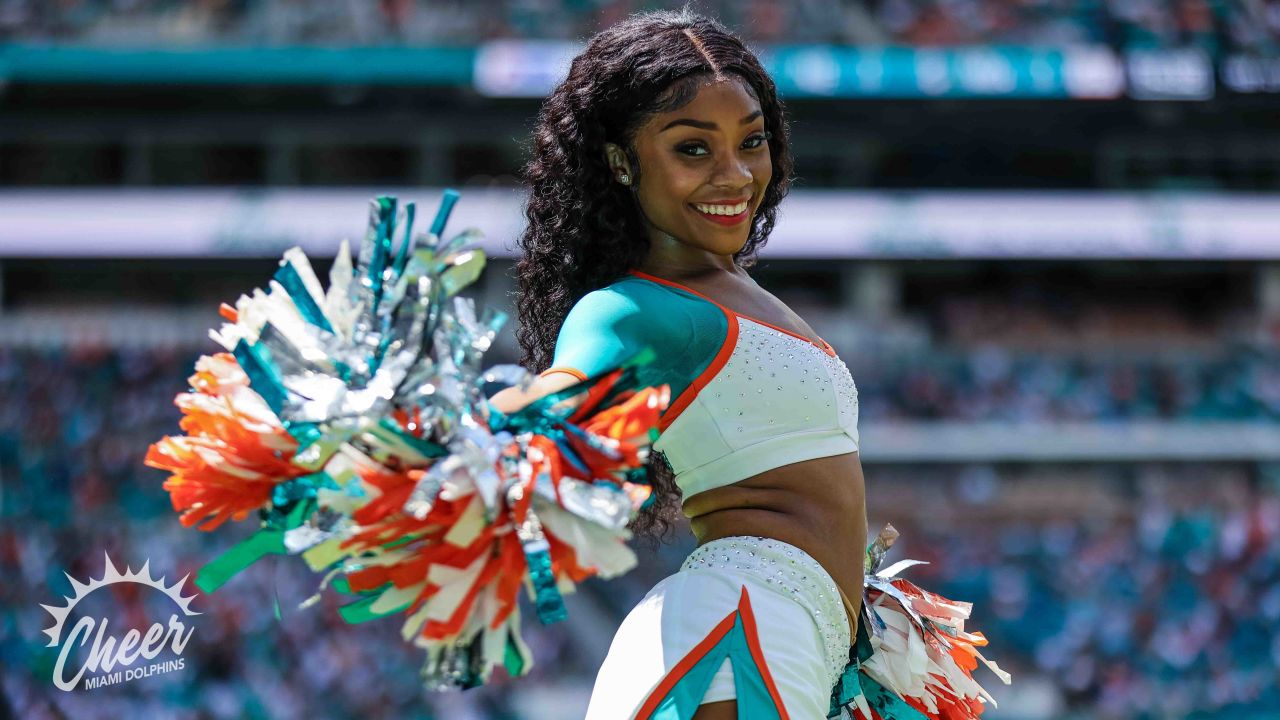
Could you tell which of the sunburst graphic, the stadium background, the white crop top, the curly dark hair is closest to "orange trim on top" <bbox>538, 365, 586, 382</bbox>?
the white crop top

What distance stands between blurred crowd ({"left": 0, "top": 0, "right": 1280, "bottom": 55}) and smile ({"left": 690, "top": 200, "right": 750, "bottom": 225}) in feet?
48.7

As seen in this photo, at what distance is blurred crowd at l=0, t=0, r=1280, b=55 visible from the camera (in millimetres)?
16844

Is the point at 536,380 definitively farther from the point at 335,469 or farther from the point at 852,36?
the point at 852,36

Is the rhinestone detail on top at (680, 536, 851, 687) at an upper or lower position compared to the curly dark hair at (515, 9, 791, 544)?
lower

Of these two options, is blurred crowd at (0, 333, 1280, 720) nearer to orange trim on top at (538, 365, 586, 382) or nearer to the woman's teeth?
the woman's teeth

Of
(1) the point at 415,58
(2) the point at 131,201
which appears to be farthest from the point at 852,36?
(2) the point at 131,201

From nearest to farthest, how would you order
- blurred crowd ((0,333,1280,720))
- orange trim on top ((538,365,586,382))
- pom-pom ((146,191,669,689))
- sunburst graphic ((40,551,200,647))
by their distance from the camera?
pom-pom ((146,191,669,689)) → orange trim on top ((538,365,586,382)) → sunburst graphic ((40,551,200,647)) → blurred crowd ((0,333,1280,720))

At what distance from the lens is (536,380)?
72.7 inches

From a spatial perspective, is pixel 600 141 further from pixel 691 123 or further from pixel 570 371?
pixel 570 371

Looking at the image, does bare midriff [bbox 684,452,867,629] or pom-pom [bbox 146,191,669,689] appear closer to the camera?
pom-pom [bbox 146,191,669,689]

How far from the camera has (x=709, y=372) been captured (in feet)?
7.07

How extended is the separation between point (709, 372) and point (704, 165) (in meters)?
0.32

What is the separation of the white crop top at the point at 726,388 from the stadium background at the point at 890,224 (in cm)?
1111

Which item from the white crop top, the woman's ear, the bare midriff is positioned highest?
the woman's ear
